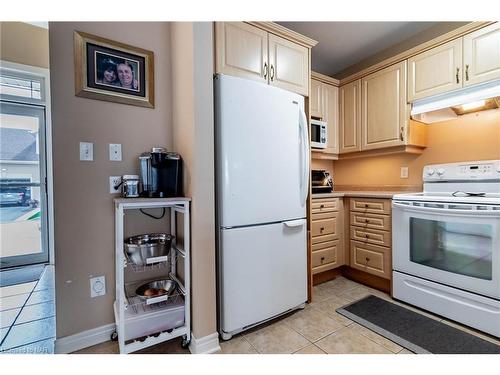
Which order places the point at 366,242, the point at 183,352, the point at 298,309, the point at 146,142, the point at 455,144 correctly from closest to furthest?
the point at 183,352 < the point at 146,142 < the point at 298,309 < the point at 455,144 < the point at 366,242

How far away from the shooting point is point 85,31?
1.51m

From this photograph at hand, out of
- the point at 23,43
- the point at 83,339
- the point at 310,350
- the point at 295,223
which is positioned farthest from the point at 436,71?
the point at 23,43

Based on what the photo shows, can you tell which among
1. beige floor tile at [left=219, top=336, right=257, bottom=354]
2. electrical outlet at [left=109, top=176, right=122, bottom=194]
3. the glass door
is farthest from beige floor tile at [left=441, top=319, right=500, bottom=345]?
the glass door

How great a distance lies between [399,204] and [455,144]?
844 millimetres

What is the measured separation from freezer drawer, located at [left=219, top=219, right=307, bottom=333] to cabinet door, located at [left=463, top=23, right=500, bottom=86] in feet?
5.65

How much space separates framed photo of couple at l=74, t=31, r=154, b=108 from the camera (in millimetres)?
1506

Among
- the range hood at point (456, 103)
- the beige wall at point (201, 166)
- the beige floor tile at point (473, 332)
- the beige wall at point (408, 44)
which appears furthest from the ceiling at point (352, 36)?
the beige floor tile at point (473, 332)

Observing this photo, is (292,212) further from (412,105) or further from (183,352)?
(412,105)

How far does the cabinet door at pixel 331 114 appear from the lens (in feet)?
9.20

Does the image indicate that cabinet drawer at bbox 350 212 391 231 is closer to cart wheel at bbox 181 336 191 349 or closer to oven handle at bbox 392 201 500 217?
oven handle at bbox 392 201 500 217

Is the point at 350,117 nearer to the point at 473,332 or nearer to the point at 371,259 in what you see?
the point at 371,259

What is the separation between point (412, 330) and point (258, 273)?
3.68 ft
